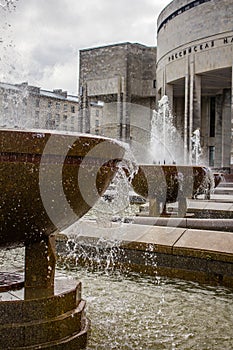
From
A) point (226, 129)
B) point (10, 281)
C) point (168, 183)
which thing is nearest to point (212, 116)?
point (226, 129)

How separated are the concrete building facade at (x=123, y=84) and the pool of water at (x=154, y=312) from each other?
→ 38.2m

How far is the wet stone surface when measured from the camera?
257cm

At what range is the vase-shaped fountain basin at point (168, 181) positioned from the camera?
6387 millimetres

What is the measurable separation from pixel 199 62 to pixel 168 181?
82.9ft

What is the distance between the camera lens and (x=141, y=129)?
43469 millimetres

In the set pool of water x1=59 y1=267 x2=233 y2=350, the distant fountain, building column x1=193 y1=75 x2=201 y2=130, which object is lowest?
pool of water x1=59 y1=267 x2=233 y2=350

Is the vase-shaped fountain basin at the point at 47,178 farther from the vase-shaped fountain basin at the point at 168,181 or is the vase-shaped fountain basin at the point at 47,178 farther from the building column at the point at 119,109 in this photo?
the building column at the point at 119,109

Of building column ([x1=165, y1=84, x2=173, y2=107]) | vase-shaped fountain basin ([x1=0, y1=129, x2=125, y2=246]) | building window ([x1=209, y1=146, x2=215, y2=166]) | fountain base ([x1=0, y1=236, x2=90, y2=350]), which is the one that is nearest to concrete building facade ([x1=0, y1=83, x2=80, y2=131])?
building column ([x1=165, y1=84, x2=173, y2=107])

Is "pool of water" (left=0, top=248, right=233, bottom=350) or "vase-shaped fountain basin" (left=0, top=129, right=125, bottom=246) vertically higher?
"vase-shaped fountain basin" (left=0, top=129, right=125, bottom=246)

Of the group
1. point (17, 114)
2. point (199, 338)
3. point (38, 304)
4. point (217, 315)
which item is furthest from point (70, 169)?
point (17, 114)

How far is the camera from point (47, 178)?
2.27 m

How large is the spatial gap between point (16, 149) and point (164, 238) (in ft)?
7.44

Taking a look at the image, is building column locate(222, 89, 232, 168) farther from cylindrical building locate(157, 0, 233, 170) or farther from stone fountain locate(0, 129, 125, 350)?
stone fountain locate(0, 129, 125, 350)

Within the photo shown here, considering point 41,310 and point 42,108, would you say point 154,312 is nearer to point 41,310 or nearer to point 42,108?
point 41,310
